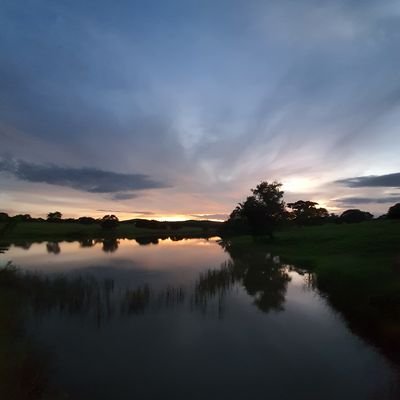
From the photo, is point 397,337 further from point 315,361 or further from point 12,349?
point 12,349

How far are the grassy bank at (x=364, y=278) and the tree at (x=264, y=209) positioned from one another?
18608 mm

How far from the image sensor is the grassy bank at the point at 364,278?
20016mm

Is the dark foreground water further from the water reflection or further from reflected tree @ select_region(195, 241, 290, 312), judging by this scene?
reflected tree @ select_region(195, 241, 290, 312)

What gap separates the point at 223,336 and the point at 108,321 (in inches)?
243

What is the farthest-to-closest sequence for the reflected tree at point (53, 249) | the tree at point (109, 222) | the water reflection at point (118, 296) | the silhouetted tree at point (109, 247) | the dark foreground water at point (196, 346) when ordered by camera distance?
1. the tree at point (109, 222)
2. the silhouetted tree at point (109, 247)
3. the reflected tree at point (53, 249)
4. the water reflection at point (118, 296)
5. the dark foreground water at point (196, 346)

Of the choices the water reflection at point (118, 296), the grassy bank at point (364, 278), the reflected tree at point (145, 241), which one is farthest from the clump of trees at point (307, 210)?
the water reflection at point (118, 296)

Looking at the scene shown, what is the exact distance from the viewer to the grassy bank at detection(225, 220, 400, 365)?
20.0 meters

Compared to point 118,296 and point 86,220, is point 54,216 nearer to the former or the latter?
point 86,220

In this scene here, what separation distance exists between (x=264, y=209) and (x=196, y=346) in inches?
2530

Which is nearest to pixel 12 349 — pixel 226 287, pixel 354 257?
pixel 226 287

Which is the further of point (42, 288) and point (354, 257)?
point (354, 257)

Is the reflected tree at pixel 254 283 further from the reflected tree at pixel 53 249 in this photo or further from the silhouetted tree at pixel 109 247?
the reflected tree at pixel 53 249

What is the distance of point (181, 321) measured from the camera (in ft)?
67.8

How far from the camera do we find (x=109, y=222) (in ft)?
417
